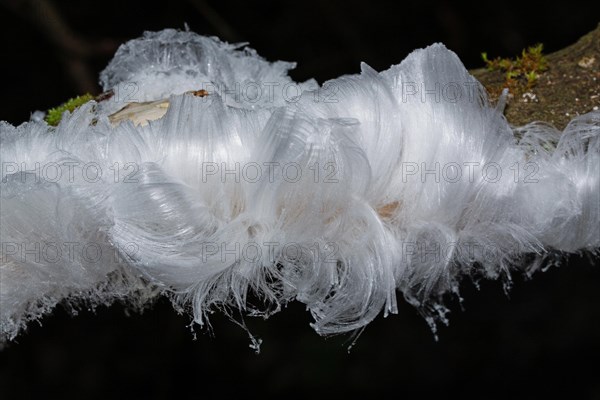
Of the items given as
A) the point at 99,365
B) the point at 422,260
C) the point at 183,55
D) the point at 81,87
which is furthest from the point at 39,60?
the point at 422,260

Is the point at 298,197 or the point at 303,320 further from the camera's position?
the point at 303,320

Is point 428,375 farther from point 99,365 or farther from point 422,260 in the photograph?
point 422,260

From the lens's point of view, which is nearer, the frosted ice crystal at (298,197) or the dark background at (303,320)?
the frosted ice crystal at (298,197)

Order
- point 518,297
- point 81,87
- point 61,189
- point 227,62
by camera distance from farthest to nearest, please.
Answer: point 518,297 < point 81,87 < point 227,62 < point 61,189
